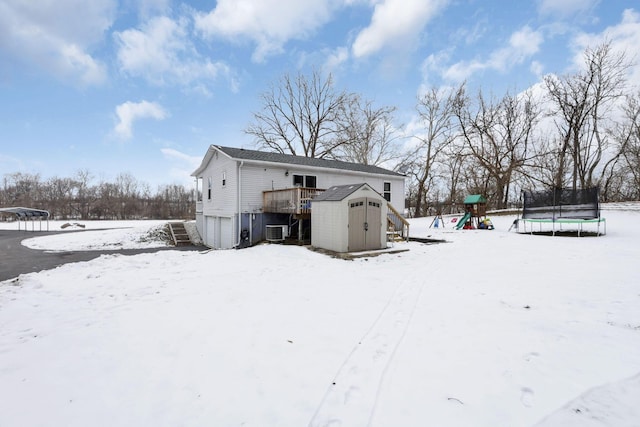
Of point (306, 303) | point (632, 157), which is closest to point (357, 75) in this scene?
point (306, 303)

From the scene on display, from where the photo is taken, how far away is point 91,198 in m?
40.9

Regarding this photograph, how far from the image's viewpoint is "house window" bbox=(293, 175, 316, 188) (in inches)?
592

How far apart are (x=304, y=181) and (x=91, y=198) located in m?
41.5

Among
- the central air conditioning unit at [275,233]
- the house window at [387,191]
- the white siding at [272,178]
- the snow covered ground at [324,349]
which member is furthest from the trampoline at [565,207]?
the central air conditioning unit at [275,233]

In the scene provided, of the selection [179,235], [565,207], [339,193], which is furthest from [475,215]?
[179,235]

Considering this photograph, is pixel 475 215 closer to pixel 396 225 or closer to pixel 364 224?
pixel 396 225

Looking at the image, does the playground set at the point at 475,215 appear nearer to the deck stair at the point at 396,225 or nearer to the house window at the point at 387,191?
the house window at the point at 387,191

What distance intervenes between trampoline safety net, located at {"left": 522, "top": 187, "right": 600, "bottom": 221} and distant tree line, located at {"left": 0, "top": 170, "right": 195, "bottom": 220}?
39092 millimetres

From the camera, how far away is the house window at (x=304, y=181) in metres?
15.0

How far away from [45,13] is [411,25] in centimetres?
1408

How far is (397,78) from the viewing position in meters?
20.8

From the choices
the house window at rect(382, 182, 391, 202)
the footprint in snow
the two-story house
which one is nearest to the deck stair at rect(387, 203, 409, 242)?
the two-story house

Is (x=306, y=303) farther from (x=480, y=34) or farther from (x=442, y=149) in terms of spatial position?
(x=442, y=149)

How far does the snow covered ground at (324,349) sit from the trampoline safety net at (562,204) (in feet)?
24.5
